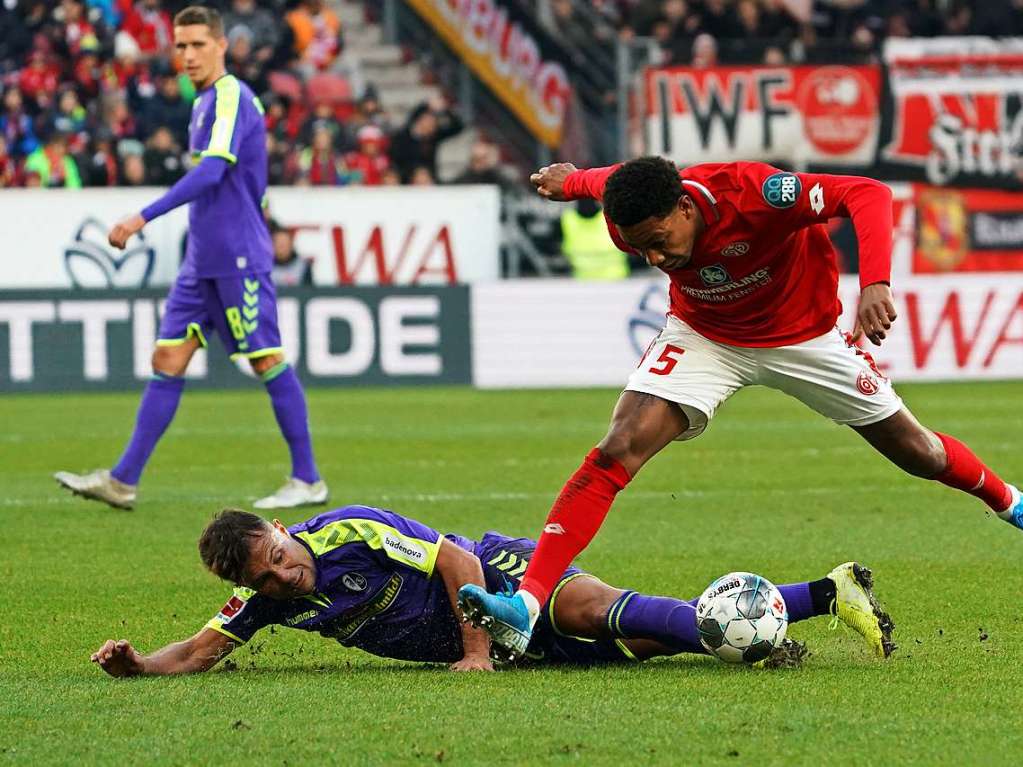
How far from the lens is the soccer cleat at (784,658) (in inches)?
215

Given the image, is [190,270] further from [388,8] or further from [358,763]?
[388,8]

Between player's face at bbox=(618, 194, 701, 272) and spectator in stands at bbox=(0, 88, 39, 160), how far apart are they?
53.9 feet

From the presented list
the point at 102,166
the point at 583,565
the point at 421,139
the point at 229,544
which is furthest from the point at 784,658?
the point at 421,139

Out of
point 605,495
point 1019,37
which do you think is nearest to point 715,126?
point 1019,37

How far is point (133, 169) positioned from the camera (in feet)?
64.2

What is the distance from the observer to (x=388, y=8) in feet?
80.2

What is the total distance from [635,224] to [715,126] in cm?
1685

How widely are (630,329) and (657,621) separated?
12393 millimetres

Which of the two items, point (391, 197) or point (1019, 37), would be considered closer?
point (391, 197)

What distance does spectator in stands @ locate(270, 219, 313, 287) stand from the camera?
1902 centimetres

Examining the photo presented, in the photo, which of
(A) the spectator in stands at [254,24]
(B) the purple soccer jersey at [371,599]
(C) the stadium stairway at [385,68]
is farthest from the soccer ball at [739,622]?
(C) the stadium stairway at [385,68]

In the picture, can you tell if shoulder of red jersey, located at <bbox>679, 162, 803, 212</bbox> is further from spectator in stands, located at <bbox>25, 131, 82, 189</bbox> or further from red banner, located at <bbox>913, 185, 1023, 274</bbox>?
red banner, located at <bbox>913, 185, 1023, 274</bbox>

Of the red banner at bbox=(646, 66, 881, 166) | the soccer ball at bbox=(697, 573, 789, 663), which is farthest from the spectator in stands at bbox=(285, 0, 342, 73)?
the soccer ball at bbox=(697, 573, 789, 663)

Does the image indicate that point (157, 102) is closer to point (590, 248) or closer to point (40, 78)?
point (40, 78)
